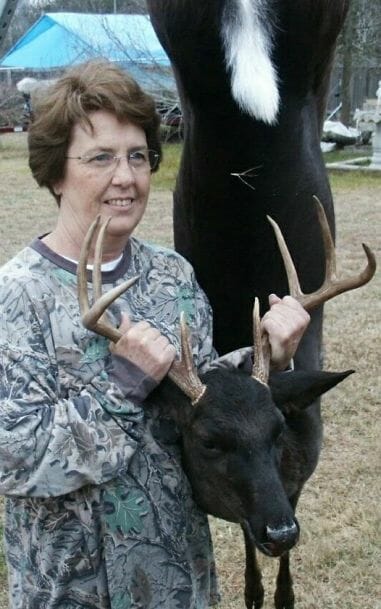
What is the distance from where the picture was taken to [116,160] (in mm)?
2453

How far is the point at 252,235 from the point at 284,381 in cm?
95

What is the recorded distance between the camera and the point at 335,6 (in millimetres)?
3219

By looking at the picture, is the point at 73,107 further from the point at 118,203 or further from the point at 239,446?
the point at 239,446

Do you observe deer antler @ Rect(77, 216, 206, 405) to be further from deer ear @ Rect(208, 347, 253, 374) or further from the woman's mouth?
deer ear @ Rect(208, 347, 253, 374)

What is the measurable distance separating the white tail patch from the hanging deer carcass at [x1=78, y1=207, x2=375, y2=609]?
595 mm

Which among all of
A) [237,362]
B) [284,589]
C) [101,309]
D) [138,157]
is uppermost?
[138,157]

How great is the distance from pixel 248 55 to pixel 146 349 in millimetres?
1195

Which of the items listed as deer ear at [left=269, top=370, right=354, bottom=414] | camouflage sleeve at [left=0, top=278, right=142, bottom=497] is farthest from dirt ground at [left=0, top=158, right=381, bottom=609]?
camouflage sleeve at [left=0, top=278, right=142, bottom=497]

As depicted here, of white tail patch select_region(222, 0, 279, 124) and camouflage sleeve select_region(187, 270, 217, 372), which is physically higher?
white tail patch select_region(222, 0, 279, 124)

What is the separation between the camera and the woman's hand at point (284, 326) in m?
2.51

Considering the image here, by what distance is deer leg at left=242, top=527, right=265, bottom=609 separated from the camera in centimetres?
394

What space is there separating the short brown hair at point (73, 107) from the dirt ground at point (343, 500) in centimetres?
244

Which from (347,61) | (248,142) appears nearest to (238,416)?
(248,142)

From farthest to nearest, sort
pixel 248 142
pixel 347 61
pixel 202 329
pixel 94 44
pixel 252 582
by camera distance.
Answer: pixel 347 61
pixel 94 44
pixel 252 582
pixel 248 142
pixel 202 329
